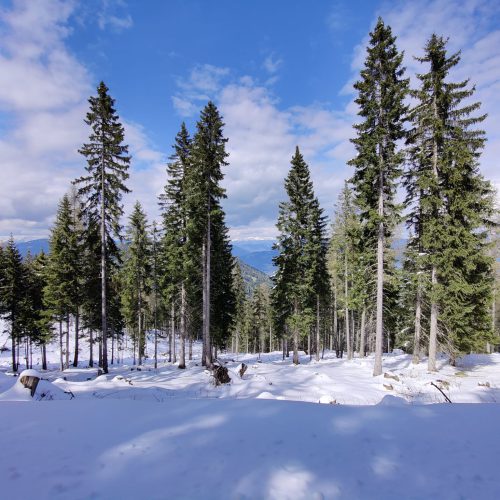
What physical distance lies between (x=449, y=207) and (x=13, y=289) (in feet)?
112

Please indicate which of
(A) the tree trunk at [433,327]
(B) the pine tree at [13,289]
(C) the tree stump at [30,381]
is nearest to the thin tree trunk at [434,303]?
(A) the tree trunk at [433,327]

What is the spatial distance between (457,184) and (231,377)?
→ 16.2 metres

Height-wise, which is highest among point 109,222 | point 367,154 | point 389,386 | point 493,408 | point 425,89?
point 425,89

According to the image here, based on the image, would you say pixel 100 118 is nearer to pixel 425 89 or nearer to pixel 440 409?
pixel 425 89

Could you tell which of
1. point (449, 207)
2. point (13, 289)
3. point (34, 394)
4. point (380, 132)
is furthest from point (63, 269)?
point (449, 207)

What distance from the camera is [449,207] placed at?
56.0 ft

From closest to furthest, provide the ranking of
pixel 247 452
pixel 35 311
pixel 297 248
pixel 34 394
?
pixel 247 452 < pixel 34 394 < pixel 297 248 < pixel 35 311

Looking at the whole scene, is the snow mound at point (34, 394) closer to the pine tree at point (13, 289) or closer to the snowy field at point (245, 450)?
the snowy field at point (245, 450)

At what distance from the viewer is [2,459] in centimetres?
415

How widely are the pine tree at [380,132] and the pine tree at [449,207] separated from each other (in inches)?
68.9

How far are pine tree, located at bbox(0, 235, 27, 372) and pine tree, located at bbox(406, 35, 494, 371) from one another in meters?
31.9

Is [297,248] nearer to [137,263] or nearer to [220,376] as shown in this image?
[220,376]

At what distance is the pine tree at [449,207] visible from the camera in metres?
16.5

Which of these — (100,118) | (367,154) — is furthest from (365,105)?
(100,118)
